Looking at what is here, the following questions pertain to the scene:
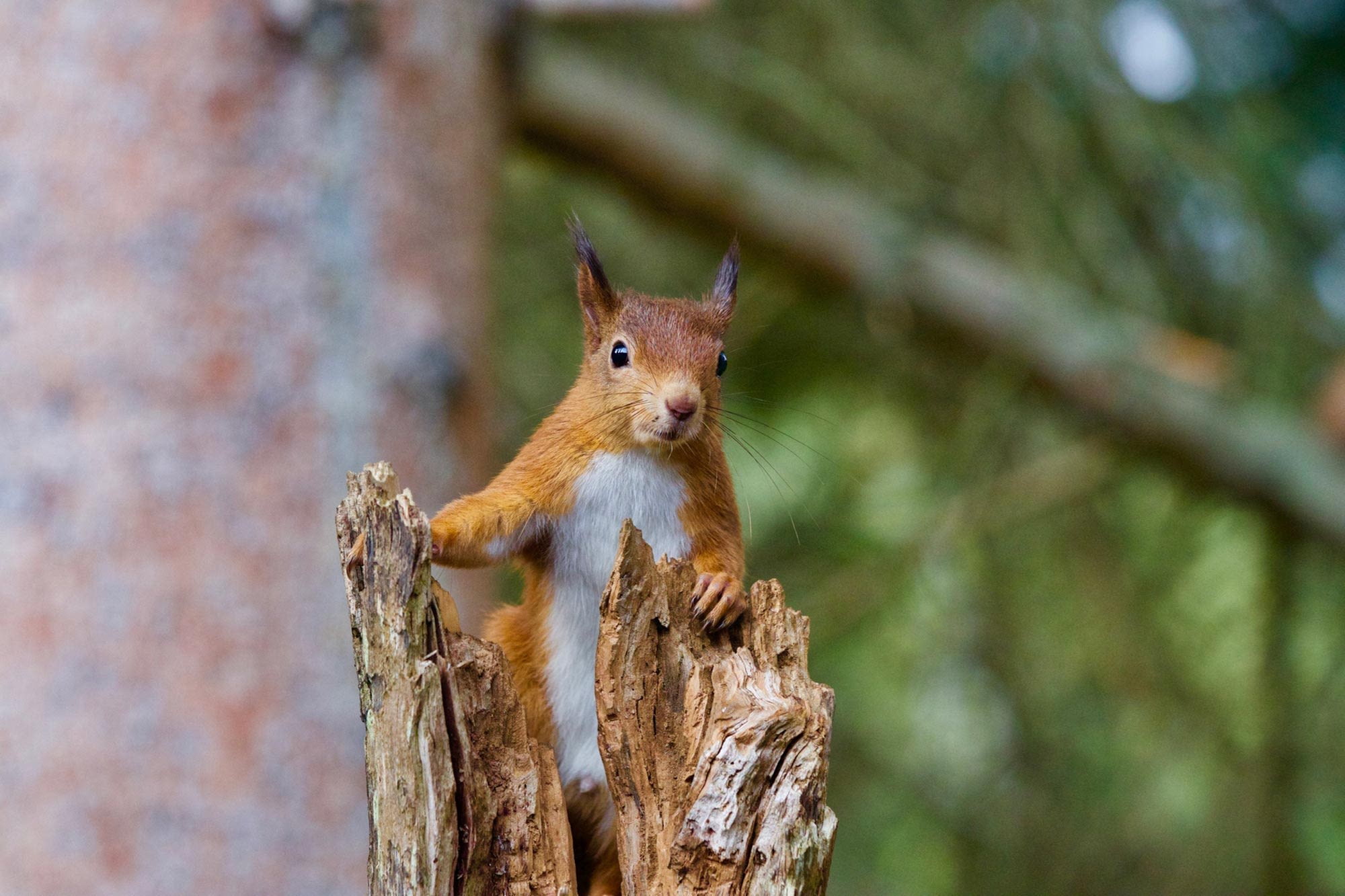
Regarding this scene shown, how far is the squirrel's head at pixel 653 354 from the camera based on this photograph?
1.46 meters

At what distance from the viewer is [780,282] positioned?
4145 millimetres

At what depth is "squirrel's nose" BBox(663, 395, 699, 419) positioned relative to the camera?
4.71 ft

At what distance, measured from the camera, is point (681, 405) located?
4.71 feet

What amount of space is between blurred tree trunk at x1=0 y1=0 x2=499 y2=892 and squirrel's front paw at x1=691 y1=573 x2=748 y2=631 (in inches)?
48.7

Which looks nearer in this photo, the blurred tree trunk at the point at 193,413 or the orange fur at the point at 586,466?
the orange fur at the point at 586,466

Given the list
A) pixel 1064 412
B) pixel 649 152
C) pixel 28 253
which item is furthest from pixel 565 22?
pixel 28 253

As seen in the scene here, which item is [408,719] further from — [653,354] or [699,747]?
[653,354]

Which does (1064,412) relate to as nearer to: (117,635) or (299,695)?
(299,695)

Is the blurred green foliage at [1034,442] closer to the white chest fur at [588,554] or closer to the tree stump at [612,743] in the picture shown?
the white chest fur at [588,554]

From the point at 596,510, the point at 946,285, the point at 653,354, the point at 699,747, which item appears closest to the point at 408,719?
the point at 699,747

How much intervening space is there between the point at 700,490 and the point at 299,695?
1.16 meters

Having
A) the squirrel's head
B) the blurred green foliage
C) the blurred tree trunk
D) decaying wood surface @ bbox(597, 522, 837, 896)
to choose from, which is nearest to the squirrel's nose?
the squirrel's head

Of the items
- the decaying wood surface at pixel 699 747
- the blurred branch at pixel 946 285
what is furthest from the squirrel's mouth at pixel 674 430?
the blurred branch at pixel 946 285

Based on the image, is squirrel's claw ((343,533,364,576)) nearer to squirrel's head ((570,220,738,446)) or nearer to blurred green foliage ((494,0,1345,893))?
squirrel's head ((570,220,738,446))
